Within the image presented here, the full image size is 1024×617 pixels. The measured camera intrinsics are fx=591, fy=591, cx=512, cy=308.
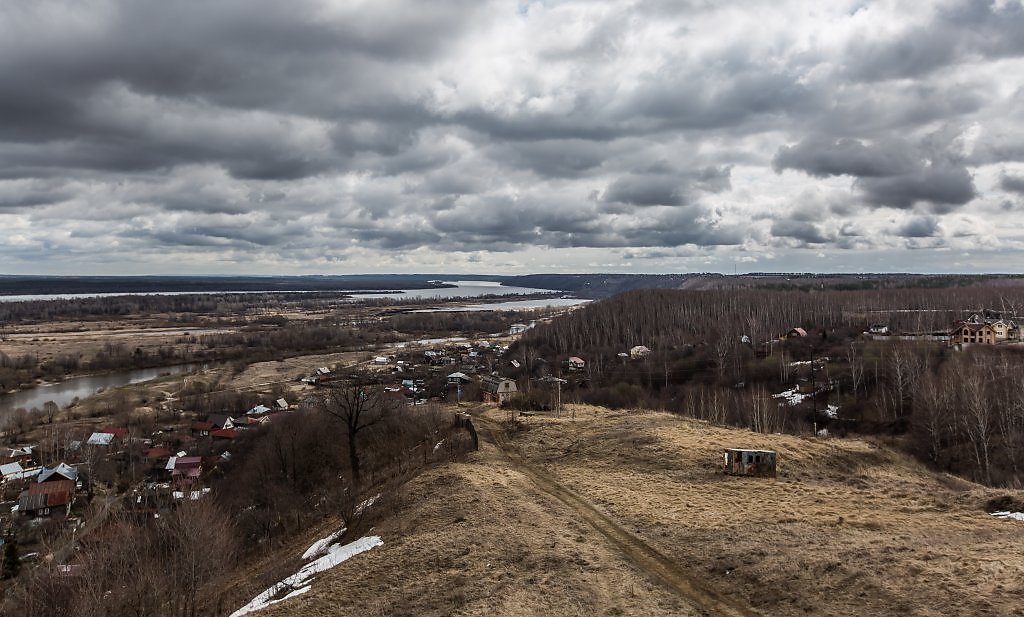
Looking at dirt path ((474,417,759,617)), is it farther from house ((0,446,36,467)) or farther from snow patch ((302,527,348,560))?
house ((0,446,36,467))

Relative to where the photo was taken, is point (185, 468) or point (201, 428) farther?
point (201, 428)

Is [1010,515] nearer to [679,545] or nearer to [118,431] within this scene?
[679,545]

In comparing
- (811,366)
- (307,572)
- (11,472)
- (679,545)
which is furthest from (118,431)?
(811,366)

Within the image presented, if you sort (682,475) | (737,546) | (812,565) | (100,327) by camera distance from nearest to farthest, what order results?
(812,565) < (737,546) < (682,475) < (100,327)

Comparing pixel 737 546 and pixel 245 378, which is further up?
pixel 737 546

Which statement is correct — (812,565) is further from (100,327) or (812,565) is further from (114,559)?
(100,327)

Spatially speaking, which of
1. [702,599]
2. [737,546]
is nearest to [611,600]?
[702,599]

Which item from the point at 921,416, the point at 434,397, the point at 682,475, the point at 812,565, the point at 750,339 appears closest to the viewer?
the point at 812,565
